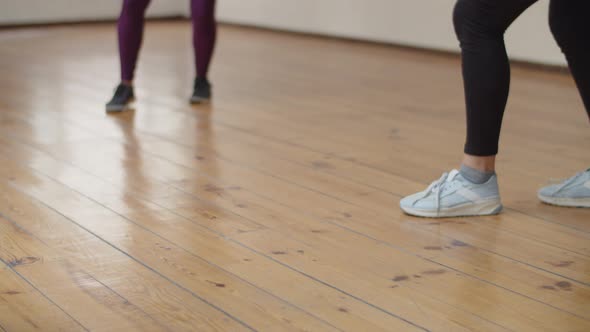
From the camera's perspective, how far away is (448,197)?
191 centimetres

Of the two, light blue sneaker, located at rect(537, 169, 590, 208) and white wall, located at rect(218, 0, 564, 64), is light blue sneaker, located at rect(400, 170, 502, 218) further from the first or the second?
white wall, located at rect(218, 0, 564, 64)

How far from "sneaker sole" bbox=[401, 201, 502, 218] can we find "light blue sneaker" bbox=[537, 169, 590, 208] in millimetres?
157

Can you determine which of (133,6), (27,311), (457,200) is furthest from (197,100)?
(27,311)

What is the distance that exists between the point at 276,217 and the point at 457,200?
376mm

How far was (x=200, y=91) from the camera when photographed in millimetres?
3414

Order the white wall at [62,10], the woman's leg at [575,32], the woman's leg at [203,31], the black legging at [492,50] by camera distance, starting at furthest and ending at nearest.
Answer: the white wall at [62,10] < the woman's leg at [203,31] < the woman's leg at [575,32] < the black legging at [492,50]

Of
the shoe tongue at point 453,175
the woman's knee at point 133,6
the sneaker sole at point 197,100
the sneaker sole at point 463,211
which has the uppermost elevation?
the woman's knee at point 133,6

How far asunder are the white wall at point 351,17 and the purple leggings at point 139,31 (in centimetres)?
179

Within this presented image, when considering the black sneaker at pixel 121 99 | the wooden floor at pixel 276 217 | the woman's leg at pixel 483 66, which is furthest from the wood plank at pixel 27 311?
the black sneaker at pixel 121 99

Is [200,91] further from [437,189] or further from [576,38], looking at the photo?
[576,38]

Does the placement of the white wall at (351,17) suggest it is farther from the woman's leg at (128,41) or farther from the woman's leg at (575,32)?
the woman's leg at (575,32)

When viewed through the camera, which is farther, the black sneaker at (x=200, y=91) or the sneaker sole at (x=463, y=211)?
the black sneaker at (x=200, y=91)

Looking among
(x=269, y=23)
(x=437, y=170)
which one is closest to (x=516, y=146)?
(x=437, y=170)

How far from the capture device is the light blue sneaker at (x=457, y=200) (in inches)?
74.8
